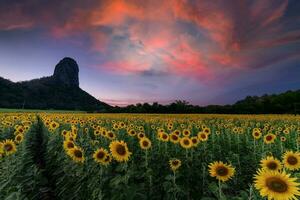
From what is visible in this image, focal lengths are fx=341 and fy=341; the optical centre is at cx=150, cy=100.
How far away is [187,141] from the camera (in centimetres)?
916

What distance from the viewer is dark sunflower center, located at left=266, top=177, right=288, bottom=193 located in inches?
151

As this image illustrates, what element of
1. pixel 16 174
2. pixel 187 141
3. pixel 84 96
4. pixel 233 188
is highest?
pixel 84 96

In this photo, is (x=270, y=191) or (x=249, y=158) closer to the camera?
(x=270, y=191)

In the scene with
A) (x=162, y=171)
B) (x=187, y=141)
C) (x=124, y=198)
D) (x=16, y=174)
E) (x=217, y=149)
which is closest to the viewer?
(x=124, y=198)

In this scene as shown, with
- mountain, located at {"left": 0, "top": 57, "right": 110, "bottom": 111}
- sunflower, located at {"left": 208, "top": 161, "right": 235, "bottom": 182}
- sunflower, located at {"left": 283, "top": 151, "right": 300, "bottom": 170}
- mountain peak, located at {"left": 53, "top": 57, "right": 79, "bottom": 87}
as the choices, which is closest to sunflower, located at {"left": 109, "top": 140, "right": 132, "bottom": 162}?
sunflower, located at {"left": 208, "top": 161, "right": 235, "bottom": 182}

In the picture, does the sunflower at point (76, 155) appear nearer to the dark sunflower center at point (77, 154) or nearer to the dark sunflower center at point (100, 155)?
the dark sunflower center at point (77, 154)

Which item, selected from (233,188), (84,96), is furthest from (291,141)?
(84,96)

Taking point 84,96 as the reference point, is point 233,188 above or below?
below

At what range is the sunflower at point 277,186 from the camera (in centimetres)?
379

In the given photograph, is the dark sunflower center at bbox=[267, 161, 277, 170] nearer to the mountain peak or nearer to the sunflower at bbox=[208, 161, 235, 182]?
the sunflower at bbox=[208, 161, 235, 182]

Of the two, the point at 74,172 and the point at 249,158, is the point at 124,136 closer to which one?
the point at 249,158

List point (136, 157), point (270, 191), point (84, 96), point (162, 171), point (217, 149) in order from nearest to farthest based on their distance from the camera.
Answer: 1. point (270, 191)
2. point (162, 171)
3. point (136, 157)
4. point (217, 149)
5. point (84, 96)

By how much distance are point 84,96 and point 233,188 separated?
10388 cm

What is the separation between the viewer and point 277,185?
387cm
